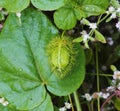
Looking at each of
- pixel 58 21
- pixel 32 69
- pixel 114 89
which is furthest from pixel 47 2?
pixel 114 89

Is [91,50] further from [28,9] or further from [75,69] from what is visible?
[28,9]

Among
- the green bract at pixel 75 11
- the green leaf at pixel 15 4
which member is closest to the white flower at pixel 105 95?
the green bract at pixel 75 11

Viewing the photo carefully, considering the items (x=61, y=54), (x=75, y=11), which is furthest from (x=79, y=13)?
(x=61, y=54)

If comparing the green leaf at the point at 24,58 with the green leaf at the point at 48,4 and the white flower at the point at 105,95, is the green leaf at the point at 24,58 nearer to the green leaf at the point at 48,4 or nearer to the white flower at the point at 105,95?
A: the green leaf at the point at 48,4

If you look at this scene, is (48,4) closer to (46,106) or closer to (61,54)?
(61,54)

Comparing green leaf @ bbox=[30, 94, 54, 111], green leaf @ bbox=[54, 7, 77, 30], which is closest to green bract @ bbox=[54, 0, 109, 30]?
green leaf @ bbox=[54, 7, 77, 30]

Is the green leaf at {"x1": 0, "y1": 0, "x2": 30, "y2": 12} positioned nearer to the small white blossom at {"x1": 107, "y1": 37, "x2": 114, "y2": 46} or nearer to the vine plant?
the vine plant
